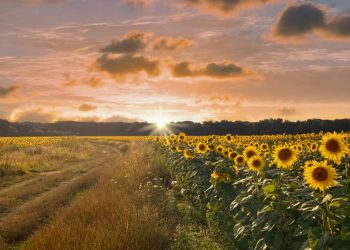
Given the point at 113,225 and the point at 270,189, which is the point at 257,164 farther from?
the point at 113,225

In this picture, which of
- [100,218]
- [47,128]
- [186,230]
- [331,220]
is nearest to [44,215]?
[100,218]

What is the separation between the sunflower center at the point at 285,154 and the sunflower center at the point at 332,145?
0.58m

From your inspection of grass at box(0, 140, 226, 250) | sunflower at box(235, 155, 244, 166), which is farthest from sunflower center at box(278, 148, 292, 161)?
grass at box(0, 140, 226, 250)

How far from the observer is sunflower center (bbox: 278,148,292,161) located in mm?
5384

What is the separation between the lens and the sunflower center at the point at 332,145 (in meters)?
4.87

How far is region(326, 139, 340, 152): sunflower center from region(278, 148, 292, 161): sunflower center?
575 millimetres

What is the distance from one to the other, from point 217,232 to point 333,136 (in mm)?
3782

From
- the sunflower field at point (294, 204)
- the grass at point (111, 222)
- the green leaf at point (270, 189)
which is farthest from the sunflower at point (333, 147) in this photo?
the grass at point (111, 222)

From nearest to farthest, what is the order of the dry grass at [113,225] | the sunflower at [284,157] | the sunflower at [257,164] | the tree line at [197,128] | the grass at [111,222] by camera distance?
the sunflower at [284,157]
the sunflower at [257,164]
the dry grass at [113,225]
the grass at [111,222]
the tree line at [197,128]

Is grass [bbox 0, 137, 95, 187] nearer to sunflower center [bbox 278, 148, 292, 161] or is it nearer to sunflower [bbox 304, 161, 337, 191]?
sunflower center [bbox 278, 148, 292, 161]

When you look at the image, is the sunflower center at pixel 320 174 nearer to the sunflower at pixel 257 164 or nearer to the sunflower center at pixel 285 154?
the sunflower center at pixel 285 154

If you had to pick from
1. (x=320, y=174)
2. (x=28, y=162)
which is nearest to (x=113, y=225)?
(x=320, y=174)

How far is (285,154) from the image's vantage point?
5.40 m

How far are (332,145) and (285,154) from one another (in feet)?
2.14
